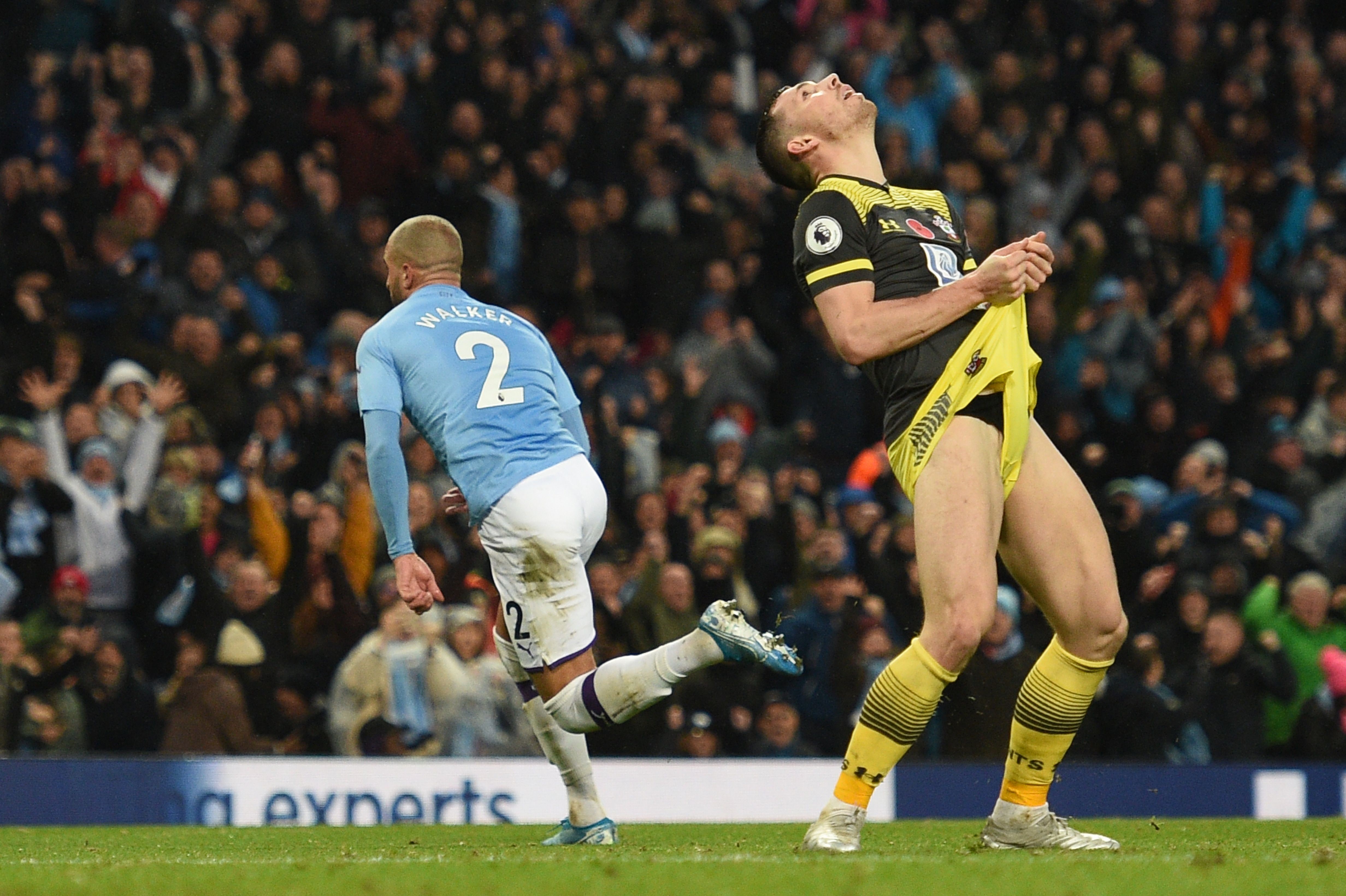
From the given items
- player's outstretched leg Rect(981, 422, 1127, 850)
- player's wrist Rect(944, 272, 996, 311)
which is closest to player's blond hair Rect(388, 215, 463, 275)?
player's wrist Rect(944, 272, 996, 311)

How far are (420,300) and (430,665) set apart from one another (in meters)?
4.41

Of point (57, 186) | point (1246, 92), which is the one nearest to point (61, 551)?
point (57, 186)

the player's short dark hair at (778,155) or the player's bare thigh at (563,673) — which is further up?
the player's short dark hair at (778,155)

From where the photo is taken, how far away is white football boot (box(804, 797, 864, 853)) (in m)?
5.71

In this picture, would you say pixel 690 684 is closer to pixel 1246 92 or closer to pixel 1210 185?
pixel 1210 185

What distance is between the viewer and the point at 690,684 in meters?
11.4

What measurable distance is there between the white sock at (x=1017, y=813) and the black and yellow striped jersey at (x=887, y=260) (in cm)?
127

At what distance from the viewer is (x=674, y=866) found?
17.7ft

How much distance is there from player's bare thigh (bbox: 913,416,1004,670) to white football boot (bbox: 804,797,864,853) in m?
0.53

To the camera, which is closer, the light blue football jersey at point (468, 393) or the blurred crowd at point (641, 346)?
the light blue football jersey at point (468, 393)

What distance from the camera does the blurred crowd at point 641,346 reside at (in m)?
11.2

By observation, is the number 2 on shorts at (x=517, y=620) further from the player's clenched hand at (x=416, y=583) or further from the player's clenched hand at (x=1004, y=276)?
the player's clenched hand at (x=1004, y=276)

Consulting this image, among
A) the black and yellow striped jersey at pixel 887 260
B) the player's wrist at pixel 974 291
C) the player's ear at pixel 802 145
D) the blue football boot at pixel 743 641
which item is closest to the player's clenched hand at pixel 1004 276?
the player's wrist at pixel 974 291

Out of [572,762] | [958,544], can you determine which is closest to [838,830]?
[958,544]
